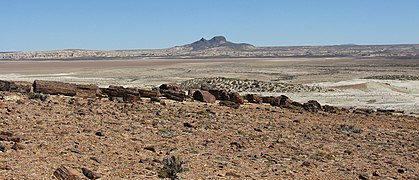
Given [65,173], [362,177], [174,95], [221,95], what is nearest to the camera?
[65,173]

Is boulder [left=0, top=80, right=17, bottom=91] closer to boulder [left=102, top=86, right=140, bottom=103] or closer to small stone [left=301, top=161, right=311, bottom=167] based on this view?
boulder [left=102, top=86, right=140, bottom=103]

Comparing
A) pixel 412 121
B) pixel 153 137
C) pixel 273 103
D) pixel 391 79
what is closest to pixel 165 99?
pixel 273 103

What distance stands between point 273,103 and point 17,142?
15111 millimetres

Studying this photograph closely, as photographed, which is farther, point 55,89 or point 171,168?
point 55,89

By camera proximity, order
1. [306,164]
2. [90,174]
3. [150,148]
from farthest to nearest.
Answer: [150,148], [306,164], [90,174]

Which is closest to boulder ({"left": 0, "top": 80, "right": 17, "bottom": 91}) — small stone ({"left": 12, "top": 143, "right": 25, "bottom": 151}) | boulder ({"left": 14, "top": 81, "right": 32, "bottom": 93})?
boulder ({"left": 14, "top": 81, "right": 32, "bottom": 93})

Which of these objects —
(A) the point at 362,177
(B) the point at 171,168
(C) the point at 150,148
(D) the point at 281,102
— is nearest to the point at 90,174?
(B) the point at 171,168

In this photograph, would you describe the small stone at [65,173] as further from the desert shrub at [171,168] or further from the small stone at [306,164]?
the small stone at [306,164]

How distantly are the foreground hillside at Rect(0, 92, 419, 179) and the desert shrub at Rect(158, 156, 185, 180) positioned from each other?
0.02 m

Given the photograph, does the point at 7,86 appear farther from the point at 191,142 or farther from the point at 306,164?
the point at 306,164

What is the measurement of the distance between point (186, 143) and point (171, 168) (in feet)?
10.1

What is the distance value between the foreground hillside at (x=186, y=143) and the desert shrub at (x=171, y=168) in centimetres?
2

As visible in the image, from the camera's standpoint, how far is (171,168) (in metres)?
11.2

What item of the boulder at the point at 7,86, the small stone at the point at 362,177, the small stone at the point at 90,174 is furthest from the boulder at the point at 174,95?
the small stone at the point at 90,174
